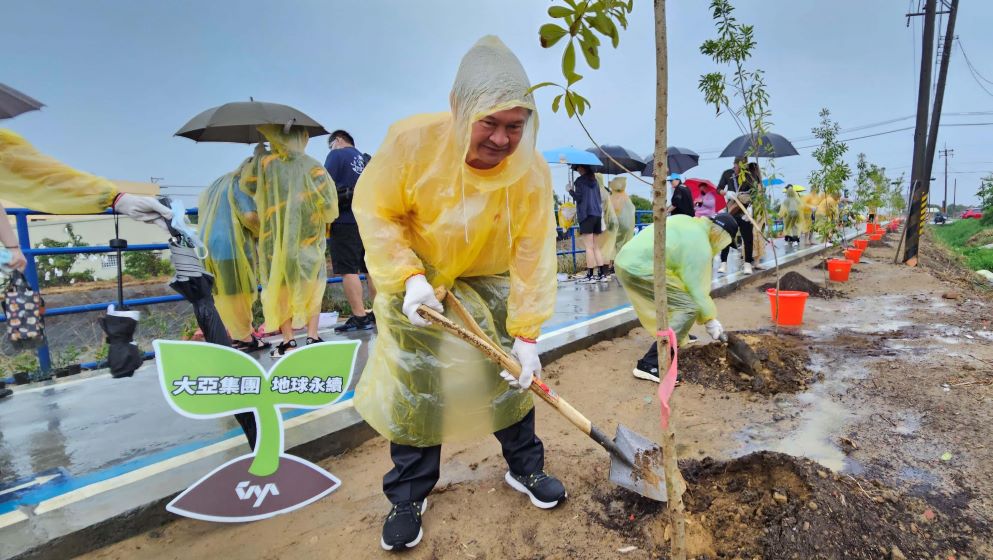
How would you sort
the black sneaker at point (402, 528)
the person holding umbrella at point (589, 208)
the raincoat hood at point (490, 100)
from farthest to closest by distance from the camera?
the person holding umbrella at point (589, 208) < the black sneaker at point (402, 528) < the raincoat hood at point (490, 100)

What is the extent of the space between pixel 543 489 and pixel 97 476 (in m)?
1.91

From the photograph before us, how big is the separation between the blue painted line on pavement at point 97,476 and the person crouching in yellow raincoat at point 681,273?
8.69 feet

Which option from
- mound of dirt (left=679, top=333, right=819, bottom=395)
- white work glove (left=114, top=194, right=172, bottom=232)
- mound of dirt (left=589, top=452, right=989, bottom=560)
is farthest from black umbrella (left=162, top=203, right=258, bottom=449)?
mound of dirt (left=679, top=333, right=819, bottom=395)

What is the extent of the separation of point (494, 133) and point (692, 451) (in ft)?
6.06

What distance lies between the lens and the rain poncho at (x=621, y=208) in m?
8.74

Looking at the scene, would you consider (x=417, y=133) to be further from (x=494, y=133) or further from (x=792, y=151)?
(x=792, y=151)

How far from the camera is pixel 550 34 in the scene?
1099 mm

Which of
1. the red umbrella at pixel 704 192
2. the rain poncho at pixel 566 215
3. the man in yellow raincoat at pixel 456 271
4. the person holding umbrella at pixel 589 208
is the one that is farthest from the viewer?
the rain poncho at pixel 566 215

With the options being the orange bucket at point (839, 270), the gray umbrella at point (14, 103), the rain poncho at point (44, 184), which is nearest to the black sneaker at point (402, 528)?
the rain poncho at point (44, 184)

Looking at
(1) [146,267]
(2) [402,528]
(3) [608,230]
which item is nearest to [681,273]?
(2) [402,528]

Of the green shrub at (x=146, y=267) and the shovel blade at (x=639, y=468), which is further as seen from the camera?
the green shrub at (x=146, y=267)

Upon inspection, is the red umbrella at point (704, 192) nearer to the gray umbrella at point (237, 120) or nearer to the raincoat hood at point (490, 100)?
the gray umbrella at point (237, 120)

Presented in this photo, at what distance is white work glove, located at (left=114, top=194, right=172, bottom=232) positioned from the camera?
2.01 m

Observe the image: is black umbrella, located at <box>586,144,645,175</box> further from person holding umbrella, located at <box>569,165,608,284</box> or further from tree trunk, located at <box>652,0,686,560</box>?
tree trunk, located at <box>652,0,686,560</box>
